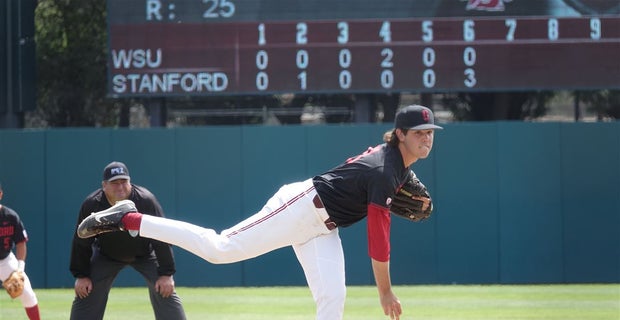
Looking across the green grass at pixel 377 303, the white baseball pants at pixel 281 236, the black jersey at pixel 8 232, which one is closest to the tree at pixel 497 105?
the green grass at pixel 377 303

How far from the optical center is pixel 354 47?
14828mm

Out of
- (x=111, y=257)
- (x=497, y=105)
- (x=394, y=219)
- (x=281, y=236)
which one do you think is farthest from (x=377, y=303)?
(x=497, y=105)

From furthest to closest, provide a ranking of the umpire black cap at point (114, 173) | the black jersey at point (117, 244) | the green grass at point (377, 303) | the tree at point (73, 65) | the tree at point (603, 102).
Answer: the tree at point (73, 65) < the tree at point (603, 102) < the green grass at point (377, 303) < the black jersey at point (117, 244) < the umpire black cap at point (114, 173)

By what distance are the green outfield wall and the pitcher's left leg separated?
8600 mm

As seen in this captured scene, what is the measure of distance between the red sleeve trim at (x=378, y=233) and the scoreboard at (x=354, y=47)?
8.50 m

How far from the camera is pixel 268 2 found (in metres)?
14.8

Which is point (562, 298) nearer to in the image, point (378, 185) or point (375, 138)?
point (375, 138)

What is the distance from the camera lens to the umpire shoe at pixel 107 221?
6965mm

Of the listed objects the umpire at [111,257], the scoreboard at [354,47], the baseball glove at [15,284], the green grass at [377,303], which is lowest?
the green grass at [377,303]

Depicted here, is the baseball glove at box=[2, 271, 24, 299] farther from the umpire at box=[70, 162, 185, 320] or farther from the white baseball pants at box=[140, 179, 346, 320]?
the white baseball pants at box=[140, 179, 346, 320]

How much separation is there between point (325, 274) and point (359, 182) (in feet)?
1.96

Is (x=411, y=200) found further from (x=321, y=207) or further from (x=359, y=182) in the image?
(x=321, y=207)

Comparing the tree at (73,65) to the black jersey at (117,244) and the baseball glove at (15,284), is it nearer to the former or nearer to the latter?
the baseball glove at (15,284)

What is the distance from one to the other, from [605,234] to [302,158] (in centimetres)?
447
